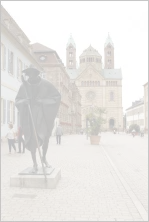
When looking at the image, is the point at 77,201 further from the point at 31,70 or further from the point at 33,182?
the point at 31,70

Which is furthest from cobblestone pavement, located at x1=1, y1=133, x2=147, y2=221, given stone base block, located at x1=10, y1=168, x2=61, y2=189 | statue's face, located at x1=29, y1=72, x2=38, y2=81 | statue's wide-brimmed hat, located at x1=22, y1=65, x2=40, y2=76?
statue's wide-brimmed hat, located at x1=22, y1=65, x2=40, y2=76

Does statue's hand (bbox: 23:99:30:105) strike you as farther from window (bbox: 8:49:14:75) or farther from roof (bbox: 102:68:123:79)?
roof (bbox: 102:68:123:79)

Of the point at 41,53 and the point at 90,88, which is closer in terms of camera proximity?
the point at 41,53

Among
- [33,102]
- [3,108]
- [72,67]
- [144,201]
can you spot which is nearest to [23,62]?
[3,108]

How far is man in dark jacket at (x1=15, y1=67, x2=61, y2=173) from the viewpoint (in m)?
7.45

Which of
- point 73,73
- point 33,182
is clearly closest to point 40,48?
point 33,182

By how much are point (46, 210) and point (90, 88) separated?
10304 cm

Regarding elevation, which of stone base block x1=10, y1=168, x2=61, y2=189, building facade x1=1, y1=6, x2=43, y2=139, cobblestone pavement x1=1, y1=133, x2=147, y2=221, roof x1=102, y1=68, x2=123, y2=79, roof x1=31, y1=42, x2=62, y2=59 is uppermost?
roof x1=102, y1=68, x2=123, y2=79

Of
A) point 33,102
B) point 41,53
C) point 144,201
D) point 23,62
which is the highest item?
point 41,53

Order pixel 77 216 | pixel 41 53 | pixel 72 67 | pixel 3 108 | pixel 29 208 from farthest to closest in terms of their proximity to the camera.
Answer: pixel 72 67
pixel 41 53
pixel 3 108
pixel 29 208
pixel 77 216

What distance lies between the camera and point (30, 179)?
6992 millimetres

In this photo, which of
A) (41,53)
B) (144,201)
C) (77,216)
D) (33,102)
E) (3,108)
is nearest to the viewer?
(77,216)

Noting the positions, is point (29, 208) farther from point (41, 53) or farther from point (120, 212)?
point (41, 53)

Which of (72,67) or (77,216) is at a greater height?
(72,67)
